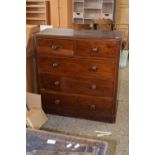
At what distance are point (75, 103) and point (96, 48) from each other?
0.64 meters

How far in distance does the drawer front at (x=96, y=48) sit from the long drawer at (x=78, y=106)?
46 centimetres

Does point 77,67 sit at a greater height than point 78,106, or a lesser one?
greater

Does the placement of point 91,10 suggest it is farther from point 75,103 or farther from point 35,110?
point 35,110

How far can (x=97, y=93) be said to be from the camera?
2.30 m

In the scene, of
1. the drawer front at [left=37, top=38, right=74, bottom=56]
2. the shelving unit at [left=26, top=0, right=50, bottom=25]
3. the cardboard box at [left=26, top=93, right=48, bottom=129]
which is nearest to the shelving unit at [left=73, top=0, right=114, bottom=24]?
the shelving unit at [left=26, top=0, right=50, bottom=25]

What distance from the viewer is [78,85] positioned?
233cm

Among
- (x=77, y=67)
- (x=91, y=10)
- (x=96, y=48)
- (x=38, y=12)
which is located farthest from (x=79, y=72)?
(x=91, y=10)

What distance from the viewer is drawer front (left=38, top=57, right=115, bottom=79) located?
219cm

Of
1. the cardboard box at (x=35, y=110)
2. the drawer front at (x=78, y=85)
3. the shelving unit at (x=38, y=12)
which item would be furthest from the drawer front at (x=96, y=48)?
the shelving unit at (x=38, y=12)

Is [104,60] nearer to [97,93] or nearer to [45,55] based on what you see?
[97,93]

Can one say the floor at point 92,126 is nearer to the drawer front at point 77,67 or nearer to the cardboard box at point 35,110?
the cardboard box at point 35,110

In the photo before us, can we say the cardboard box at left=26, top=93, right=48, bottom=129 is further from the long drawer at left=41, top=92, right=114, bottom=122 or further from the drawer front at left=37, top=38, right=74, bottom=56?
the drawer front at left=37, top=38, right=74, bottom=56
